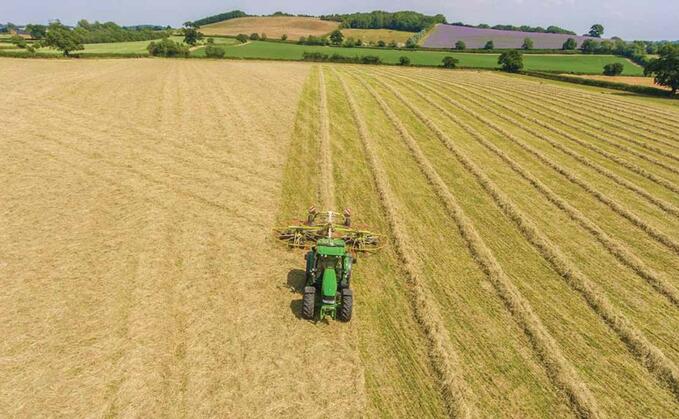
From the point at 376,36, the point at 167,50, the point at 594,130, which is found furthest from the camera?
the point at 376,36

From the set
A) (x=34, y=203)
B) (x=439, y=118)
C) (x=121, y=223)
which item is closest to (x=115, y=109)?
(x=34, y=203)

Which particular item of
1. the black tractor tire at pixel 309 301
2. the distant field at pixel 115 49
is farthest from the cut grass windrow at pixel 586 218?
the distant field at pixel 115 49

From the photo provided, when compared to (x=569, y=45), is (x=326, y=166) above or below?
below

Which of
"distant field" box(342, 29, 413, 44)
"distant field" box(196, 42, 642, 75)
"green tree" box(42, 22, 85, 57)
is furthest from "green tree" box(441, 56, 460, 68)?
"green tree" box(42, 22, 85, 57)

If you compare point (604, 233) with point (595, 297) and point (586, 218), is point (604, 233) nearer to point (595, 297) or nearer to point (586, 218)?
point (586, 218)

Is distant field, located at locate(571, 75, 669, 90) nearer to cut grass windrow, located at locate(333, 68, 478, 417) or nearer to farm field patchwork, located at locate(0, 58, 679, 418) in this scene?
farm field patchwork, located at locate(0, 58, 679, 418)

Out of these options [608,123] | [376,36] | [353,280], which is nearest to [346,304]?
[353,280]

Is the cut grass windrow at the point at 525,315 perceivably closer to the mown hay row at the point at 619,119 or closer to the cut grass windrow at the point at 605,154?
the cut grass windrow at the point at 605,154
